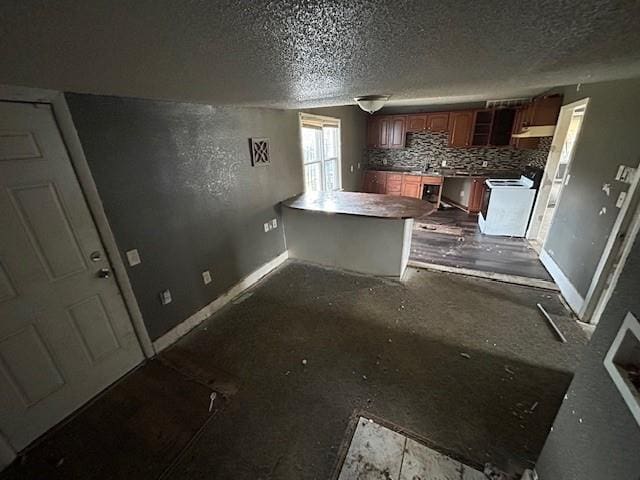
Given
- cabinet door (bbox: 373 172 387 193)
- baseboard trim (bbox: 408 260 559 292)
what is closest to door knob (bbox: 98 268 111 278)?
baseboard trim (bbox: 408 260 559 292)

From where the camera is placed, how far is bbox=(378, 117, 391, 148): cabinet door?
5.75m

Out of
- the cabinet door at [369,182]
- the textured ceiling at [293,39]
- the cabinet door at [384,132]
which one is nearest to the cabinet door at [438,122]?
the cabinet door at [384,132]

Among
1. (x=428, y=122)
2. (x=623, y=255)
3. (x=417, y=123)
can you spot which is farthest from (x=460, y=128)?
(x=623, y=255)

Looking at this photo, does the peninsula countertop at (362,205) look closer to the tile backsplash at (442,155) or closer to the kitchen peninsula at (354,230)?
the kitchen peninsula at (354,230)

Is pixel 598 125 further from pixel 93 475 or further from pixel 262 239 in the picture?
pixel 93 475

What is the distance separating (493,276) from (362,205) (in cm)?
179

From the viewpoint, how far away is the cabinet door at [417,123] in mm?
5394

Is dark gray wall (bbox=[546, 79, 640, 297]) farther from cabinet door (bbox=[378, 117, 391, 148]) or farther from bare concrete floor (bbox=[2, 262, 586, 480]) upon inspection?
cabinet door (bbox=[378, 117, 391, 148])

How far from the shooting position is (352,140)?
5.31 m

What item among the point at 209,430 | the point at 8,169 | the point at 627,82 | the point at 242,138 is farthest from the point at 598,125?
the point at 8,169

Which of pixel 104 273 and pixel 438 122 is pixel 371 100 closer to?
pixel 104 273

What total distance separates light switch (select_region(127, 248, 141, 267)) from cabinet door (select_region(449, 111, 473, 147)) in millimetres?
5719

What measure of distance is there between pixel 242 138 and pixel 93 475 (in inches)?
107

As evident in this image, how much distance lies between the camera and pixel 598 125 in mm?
2555
